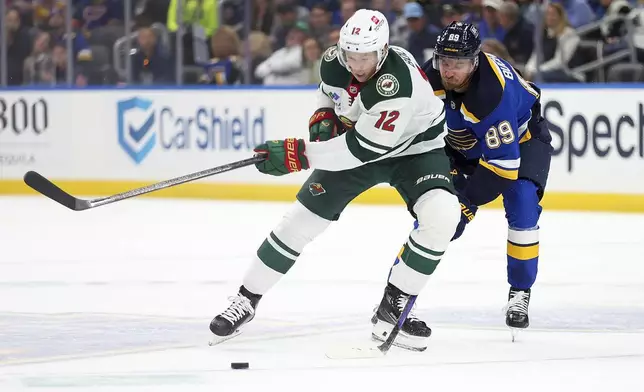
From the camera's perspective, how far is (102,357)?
13.6 feet

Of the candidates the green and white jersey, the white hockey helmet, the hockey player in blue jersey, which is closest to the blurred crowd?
the hockey player in blue jersey

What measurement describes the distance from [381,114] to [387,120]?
0.09 feet

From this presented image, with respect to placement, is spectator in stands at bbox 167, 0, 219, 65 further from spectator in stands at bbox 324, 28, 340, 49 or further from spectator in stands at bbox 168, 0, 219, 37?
spectator in stands at bbox 324, 28, 340, 49

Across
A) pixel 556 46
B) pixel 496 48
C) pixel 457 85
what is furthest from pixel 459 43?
pixel 556 46

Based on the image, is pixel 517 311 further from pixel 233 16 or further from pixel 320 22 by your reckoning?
pixel 233 16

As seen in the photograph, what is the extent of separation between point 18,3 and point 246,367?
778 cm

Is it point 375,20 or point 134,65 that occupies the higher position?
point 375,20

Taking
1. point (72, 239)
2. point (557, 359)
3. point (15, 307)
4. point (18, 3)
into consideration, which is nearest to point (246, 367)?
point (557, 359)

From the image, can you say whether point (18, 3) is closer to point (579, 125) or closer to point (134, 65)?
point (134, 65)

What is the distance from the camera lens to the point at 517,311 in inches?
181

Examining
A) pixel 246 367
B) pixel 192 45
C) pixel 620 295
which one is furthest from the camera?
pixel 192 45

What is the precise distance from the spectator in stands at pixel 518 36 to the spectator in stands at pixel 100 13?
334cm

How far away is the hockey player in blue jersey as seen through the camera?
4375 mm

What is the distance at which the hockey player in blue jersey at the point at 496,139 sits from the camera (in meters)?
4.38
